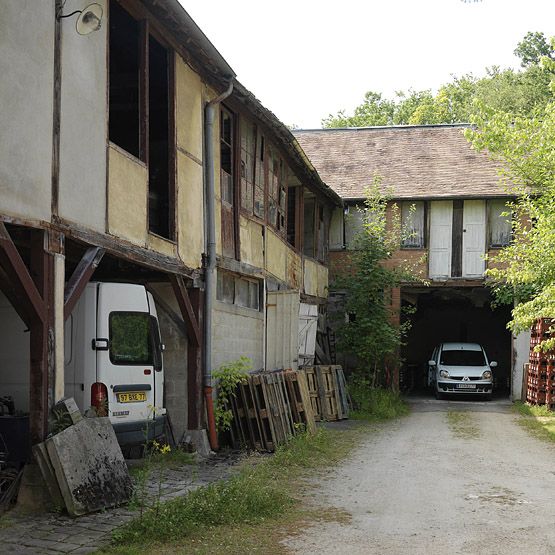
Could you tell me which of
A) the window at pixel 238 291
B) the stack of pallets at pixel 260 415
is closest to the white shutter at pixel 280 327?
the window at pixel 238 291

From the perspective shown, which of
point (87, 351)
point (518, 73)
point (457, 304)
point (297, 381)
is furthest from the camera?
point (518, 73)

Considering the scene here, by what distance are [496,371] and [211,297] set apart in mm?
22916

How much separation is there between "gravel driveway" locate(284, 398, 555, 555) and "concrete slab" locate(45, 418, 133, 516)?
2.00 meters

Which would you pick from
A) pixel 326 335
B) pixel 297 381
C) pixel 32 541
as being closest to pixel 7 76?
pixel 32 541

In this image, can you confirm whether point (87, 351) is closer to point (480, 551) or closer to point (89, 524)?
point (89, 524)

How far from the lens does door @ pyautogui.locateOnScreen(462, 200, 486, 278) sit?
23.7m

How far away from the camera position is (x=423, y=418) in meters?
19.2

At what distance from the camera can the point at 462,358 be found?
2545 centimetres

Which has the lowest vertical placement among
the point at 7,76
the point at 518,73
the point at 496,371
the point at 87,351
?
the point at 496,371

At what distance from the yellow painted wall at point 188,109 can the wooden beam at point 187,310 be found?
1.94m

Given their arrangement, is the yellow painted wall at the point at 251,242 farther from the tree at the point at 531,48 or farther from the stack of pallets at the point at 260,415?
the tree at the point at 531,48

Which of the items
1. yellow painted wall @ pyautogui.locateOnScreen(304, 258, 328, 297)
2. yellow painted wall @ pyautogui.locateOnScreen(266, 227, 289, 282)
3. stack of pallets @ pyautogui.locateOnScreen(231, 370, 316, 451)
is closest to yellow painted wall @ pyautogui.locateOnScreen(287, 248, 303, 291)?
yellow painted wall @ pyautogui.locateOnScreen(266, 227, 289, 282)

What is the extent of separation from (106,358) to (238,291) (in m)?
Answer: 5.14

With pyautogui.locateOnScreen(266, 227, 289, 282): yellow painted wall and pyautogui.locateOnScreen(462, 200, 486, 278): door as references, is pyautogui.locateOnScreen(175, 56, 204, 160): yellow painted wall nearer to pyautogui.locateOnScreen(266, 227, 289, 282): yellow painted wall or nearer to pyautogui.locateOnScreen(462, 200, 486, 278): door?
pyautogui.locateOnScreen(266, 227, 289, 282): yellow painted wall
